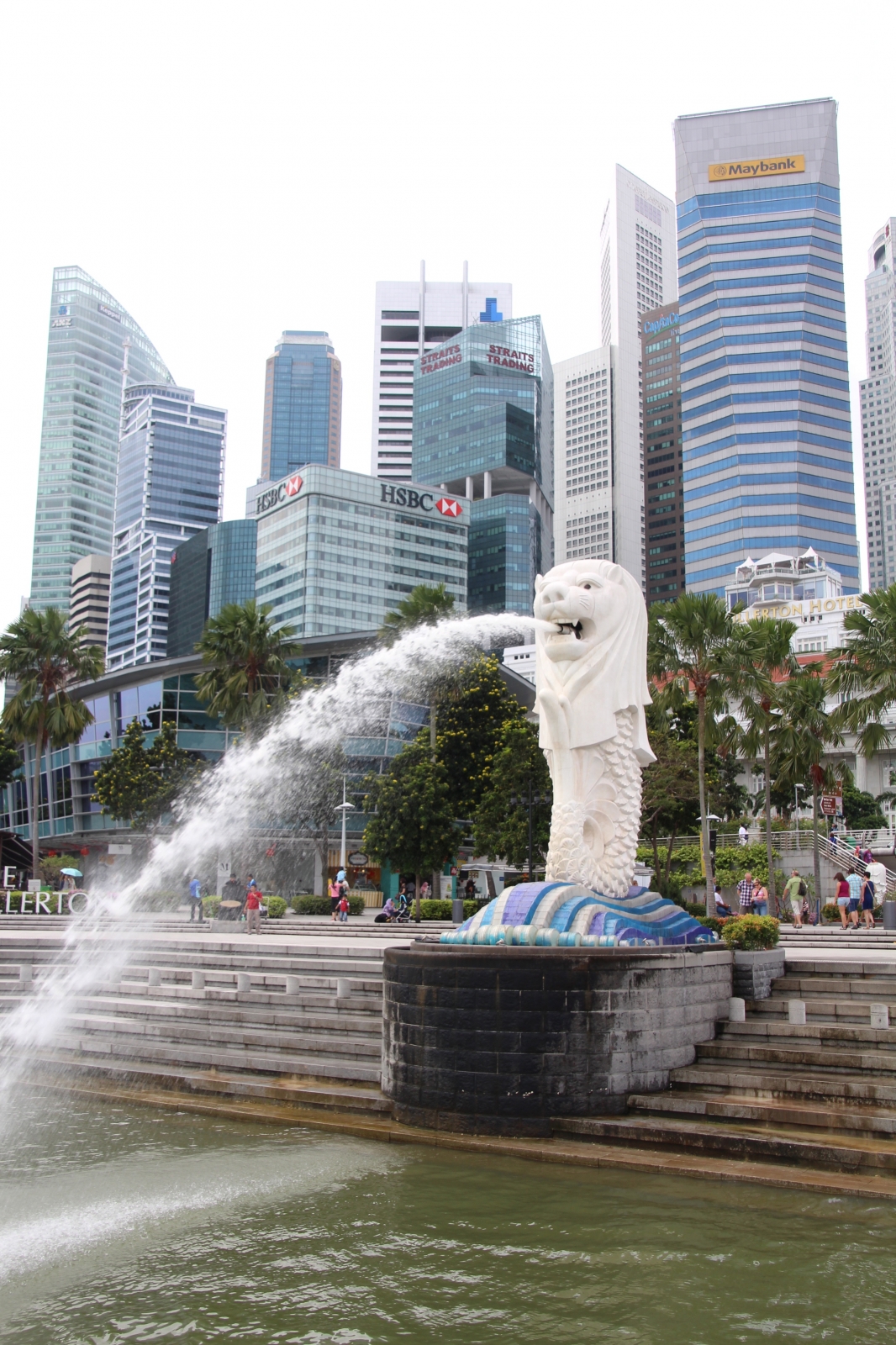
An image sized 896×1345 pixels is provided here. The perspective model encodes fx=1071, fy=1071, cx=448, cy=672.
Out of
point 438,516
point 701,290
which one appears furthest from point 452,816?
point 701,290


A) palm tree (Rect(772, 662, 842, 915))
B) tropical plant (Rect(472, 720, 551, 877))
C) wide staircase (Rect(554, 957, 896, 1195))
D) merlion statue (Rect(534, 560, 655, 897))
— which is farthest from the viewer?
palm tree (Rect(772, 662, 842, 915))

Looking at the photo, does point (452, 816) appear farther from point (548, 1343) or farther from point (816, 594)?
point (816, 594)

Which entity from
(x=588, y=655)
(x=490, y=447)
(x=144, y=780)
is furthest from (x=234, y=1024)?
(x=490, y=447)

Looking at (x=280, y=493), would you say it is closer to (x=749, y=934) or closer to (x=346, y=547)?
(x=346, y=547)

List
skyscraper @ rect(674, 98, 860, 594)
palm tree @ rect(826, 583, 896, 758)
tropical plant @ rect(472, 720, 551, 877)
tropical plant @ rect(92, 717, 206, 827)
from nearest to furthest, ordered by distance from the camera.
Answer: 1. palm tree @ rect(826, 583, 896, 758)
2. tropical plant @ rect(472, 720, 551, 877)
3. tropical plant @ rect(92, 717, 206, 827)
4. skyscraper @ rect(674, 98, 860, 594)

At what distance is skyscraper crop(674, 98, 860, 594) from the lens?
13688 centimetres

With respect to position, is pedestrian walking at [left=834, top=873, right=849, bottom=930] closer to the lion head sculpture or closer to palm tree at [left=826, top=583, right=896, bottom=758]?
palm tree at [left=826, top=583, right=896, bottom=758]

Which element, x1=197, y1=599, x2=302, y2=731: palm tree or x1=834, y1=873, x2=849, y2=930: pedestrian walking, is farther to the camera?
x1=197, y1=599, x2=302, y2=731: palm tree

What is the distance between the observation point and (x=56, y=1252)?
27.3 feet

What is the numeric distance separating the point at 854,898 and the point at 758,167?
488 ft

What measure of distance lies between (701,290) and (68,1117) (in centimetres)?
15098

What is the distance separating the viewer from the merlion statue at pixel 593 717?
14047mm

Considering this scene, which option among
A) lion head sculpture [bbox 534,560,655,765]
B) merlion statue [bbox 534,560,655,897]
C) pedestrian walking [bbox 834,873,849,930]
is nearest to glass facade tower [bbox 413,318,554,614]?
pedestrian walking [bbox 834,873,849,930]

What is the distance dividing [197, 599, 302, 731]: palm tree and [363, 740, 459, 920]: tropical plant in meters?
7.70
